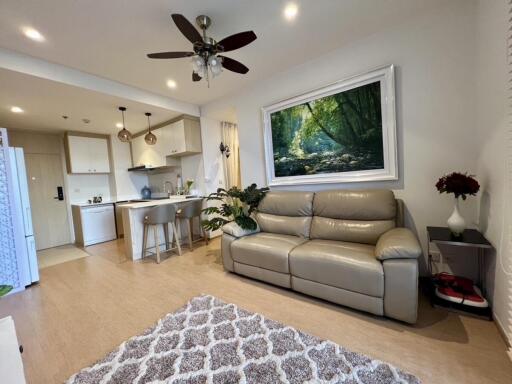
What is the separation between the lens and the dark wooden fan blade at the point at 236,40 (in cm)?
171

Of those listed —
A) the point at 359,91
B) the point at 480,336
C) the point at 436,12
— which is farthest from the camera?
the point at 359,91

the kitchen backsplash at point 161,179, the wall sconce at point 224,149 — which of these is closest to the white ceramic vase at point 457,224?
the wall sconce at point 224,149

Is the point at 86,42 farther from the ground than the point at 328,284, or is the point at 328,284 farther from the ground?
the point at 86,42

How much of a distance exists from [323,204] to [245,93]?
225cm

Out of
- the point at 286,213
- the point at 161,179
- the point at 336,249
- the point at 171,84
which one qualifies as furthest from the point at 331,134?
the point at 161,179

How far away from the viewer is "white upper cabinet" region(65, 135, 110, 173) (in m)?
4.50

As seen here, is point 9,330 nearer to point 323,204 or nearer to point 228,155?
point 323,204

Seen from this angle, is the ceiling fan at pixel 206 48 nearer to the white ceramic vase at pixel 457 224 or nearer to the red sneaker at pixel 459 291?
the white ceramic vase at pixel 457 224

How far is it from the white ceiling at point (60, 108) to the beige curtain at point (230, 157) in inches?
42.8

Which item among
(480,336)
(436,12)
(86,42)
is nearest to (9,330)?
(86,42)

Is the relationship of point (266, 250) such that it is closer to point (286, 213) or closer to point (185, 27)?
point (286, 213)

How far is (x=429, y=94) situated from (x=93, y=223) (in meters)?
6.02

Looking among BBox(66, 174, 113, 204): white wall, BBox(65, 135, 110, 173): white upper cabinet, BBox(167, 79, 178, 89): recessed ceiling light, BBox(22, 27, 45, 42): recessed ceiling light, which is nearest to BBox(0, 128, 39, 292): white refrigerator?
BBox(22, 27, 45, 42): recessed ceiling light

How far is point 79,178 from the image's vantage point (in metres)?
4.85
